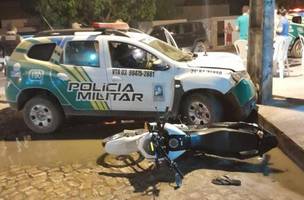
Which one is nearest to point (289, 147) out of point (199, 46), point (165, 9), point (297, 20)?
point (297, 20)

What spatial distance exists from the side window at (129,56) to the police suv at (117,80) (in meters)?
0.02

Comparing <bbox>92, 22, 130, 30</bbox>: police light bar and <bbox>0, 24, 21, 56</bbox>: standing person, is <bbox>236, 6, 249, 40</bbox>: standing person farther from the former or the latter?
<bbox>0, 24, 21, 56</bbox>: standing person

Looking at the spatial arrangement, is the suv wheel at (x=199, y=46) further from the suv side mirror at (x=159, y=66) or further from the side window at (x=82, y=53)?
the suv side mirror at (x=159, y=66)

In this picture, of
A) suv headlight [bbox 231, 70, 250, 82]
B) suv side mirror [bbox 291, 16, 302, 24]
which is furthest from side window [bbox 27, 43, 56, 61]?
suv side mirror [bbox 291, 16, 302, 24]

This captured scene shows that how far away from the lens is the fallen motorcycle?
21.3 ft

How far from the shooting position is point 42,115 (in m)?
9.07

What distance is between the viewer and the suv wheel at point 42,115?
29.5ft

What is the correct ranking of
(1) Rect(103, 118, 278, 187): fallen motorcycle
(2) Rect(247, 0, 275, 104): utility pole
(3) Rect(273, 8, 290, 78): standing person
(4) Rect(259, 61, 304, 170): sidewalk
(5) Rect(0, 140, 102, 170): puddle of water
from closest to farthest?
(1) Rect(103, 118, 278, 187): fallen motorcycle
(4) Rect(259, 61, 304, 170): sidewalk
(5) Rect(0, 140, 102, 170): puddle of water
(2) Rect(247, 0, 275, 104): utility pole
(3) Rect(273, 8, 290, 78): standing person

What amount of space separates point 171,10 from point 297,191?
936 inches

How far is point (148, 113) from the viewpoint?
28.0 feet

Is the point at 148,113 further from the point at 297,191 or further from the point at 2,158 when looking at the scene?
the point at 297,191

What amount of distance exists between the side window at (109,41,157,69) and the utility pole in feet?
8.87

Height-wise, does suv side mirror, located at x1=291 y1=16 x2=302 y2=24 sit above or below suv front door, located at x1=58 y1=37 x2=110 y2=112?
above

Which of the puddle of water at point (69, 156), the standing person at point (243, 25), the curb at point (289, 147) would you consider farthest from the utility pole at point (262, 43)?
the standing person at point (243, 25)
